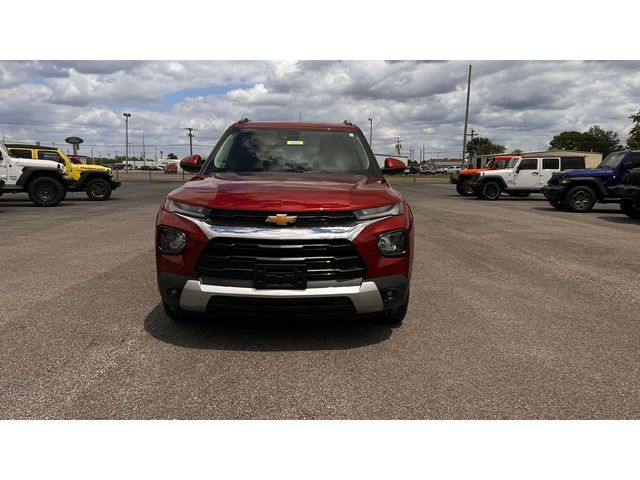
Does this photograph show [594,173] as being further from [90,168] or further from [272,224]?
[90,168]

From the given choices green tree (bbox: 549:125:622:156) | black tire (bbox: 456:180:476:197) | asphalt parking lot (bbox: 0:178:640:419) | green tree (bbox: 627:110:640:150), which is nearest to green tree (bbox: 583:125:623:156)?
green tree (bbox: 549:125:622:156)

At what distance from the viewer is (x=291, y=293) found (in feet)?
10.6

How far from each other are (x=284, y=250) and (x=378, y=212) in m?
0.72

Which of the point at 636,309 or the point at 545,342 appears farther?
the point at 636,309

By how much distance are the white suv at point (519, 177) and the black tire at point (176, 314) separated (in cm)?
2074

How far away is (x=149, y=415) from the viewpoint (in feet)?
8.43

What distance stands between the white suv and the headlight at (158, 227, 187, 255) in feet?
69.0

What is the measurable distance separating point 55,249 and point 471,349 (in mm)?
6764

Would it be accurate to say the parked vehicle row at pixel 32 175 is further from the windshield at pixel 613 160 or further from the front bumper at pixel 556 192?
the windshield at pixel 613 160

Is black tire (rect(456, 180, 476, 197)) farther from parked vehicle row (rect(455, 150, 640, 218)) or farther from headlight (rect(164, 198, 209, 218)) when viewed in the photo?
headlight (rect(164, 198, 209, 218))

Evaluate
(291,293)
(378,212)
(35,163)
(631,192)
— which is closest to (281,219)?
(291,293)

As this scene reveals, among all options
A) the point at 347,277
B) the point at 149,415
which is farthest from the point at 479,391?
the point at 149,415

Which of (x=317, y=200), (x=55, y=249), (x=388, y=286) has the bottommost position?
(x=55, y=249)

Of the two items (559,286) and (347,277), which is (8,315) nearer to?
(347,277)
